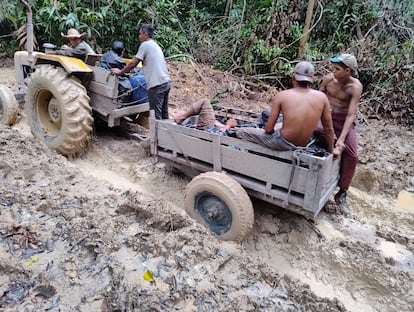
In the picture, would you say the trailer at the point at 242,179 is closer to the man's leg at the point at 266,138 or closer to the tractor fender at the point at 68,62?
the man's leg at the point at 266,138

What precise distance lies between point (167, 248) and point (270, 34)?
6.40m

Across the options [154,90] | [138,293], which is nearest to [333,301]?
[138,293]

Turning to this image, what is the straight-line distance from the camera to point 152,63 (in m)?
4.21

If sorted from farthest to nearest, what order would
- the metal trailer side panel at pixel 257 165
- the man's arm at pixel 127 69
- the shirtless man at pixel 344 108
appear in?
the man's arm at pixel 127 69, the shirtless man at pixel 344 108, the metal trailer side panel at pixel 257 165

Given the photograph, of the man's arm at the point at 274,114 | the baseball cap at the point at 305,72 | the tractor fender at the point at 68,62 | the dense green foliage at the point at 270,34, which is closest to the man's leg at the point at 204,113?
the man's arm at the point at 274,114

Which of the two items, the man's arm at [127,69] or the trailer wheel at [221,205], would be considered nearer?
the trailer wheel at [221,205]

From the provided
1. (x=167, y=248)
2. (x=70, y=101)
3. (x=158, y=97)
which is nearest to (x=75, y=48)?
(x=70, y=101)

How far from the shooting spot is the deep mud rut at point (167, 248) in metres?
2.11

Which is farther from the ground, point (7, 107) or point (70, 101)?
point (70, 101)

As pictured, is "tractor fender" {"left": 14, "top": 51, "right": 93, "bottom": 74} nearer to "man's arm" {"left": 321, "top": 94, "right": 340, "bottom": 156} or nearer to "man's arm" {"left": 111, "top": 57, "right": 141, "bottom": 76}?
"man's arm" {"left": 111, "top": 57, "right": 141, "bottom": 76}

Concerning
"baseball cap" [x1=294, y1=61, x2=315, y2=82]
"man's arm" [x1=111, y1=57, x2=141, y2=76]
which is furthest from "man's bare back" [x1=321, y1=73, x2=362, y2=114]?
"man's arm" [x1=111, y1=57, x2=141, y2=76]

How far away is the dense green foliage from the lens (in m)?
6.72

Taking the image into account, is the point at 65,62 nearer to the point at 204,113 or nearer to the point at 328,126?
the point at 204,113

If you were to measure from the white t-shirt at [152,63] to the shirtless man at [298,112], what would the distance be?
6.01ft
